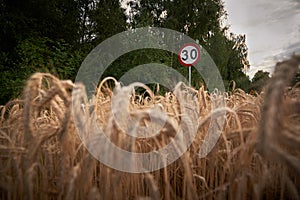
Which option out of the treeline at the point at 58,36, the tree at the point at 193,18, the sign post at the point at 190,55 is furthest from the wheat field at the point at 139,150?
the tree at the point at 193,18

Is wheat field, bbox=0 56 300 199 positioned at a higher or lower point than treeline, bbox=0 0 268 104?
lower

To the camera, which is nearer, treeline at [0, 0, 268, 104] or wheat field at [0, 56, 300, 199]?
wheat field at [0, 56, 300, 199]

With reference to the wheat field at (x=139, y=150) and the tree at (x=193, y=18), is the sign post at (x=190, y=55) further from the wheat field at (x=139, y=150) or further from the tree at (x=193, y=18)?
the tree at (x=193, y=18)

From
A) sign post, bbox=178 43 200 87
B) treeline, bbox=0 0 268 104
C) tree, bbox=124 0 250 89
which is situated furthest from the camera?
tree, bbox=124 0 250 89

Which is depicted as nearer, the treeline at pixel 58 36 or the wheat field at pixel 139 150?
the wheat field at pixel 139 150

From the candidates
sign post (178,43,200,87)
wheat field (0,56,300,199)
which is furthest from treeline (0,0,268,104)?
wheat field (0,56,300,199)

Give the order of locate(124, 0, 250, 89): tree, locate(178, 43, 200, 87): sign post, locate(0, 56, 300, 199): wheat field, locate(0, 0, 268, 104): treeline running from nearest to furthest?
locate(0, 56, 300, 199): wheat field, locate(0, 0, 268, 104): treeline, locate(178, 43, 200, 87): sign post, locate(124, 0, 250, 89): tree

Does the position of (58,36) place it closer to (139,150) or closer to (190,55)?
(190,55)

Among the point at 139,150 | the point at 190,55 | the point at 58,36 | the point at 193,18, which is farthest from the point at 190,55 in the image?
the point at 193,18

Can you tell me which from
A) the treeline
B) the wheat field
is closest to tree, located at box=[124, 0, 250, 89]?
the treeline

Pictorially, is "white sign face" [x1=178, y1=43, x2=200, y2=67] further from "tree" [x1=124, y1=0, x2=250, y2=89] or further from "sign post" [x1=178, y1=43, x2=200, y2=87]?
"tree" [x1=124, y1=0, x2=250, y2=89]

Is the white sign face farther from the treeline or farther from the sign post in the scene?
the treeline

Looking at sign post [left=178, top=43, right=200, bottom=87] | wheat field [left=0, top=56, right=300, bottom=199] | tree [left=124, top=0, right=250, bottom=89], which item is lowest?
wheat field [left=0, top=56, right=300, bottom=199]

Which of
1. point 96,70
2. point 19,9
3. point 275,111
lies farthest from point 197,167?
point 19,9
